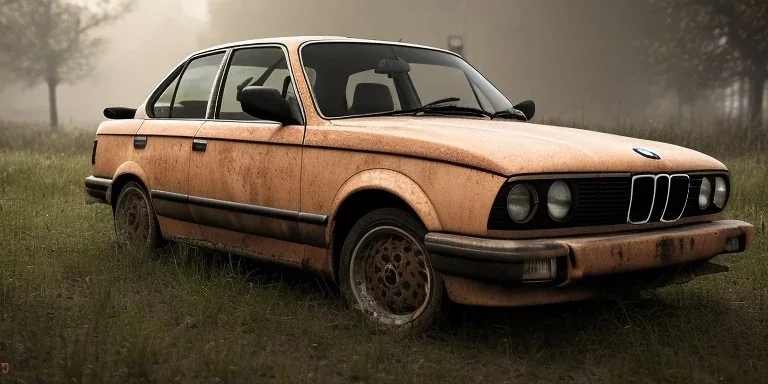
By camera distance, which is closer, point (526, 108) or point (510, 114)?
point (510, 114)

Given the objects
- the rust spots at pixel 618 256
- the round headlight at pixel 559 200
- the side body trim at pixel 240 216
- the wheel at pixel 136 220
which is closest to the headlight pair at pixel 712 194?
the rust spots at pixel 618 256

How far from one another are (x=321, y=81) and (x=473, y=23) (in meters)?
41.1

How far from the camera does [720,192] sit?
447 centimetres

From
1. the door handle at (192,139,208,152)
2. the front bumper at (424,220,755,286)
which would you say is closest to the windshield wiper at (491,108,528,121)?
the front bumper at (424,220,755,286)

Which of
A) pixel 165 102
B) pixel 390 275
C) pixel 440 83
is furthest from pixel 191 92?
pixel 390 275

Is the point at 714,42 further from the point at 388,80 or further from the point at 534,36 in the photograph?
the point at 388,80

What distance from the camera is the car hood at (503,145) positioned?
364cm

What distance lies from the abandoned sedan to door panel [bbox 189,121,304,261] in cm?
1

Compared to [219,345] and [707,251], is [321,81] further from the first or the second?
[707,251]

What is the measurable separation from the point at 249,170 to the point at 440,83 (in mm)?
1439

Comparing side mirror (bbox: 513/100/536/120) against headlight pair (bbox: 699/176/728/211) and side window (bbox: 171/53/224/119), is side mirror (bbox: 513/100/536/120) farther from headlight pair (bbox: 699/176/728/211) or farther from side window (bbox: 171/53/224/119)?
side window (bbox: 171/53/224/119)

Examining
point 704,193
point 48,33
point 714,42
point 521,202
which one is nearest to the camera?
point 521,202

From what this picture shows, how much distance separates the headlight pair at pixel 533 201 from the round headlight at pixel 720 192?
3.99 feet

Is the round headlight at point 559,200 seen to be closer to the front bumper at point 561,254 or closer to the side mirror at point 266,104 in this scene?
the front bumper at point 561,254
